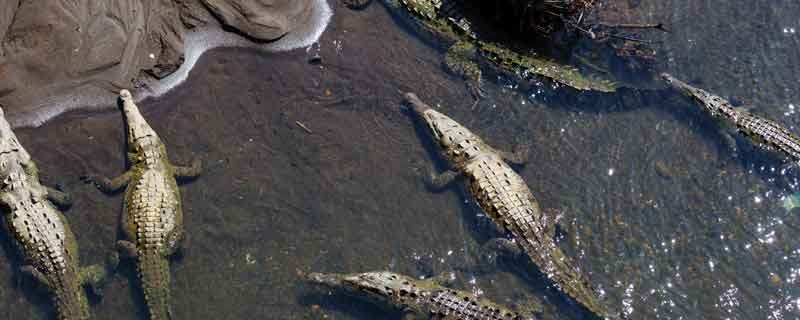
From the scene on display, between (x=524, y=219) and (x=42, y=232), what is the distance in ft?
18.1

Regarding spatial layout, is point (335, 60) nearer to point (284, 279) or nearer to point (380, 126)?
point (380, 126)

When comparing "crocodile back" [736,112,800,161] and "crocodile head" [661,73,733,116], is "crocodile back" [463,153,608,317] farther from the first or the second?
"crocodile back" [736,112,800,161]

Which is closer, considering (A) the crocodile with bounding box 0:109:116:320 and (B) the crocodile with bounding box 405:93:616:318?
(A) the crocodile with bounding box 0:109:116:320

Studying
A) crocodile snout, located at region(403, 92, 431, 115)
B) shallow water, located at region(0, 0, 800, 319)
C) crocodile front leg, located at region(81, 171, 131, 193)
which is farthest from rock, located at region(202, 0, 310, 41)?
crocodile front leg, located at region(81, 171, 131, 193)

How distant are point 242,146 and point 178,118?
916 mm

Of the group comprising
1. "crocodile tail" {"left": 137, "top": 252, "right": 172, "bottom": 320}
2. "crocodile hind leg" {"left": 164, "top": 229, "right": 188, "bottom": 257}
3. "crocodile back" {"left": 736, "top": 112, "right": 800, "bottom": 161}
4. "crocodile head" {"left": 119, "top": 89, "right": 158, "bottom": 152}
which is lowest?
"crocodile tail" {"left": 137, "top": 252, "right": 172, "bottom": 320}

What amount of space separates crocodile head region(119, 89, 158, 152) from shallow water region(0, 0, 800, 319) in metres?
0.23

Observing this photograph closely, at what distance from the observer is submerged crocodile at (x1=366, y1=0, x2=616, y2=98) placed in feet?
28.7

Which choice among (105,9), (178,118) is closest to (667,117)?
(178,118)

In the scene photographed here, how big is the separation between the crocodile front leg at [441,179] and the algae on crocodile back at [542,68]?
1751 millimetres

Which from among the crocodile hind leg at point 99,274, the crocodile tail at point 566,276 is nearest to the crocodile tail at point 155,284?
the crocodile hind leg at point 99,274

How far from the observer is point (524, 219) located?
7758 mm

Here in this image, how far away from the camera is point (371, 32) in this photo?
9.03m

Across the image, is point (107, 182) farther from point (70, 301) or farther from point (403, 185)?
point (403, 185)
